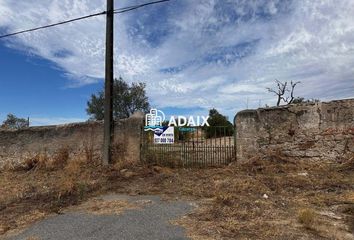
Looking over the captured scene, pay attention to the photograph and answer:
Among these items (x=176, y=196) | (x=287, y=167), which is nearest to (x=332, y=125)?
(x=287, y=167)

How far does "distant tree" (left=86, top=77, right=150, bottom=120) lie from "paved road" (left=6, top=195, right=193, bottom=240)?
2359cm

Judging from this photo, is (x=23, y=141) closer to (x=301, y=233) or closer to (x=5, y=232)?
(x=5, y=232)

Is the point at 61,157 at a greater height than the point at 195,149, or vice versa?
the point at 195,149

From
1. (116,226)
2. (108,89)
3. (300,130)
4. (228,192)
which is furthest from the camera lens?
(108,89)

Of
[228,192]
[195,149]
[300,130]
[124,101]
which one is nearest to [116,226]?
[228,192]

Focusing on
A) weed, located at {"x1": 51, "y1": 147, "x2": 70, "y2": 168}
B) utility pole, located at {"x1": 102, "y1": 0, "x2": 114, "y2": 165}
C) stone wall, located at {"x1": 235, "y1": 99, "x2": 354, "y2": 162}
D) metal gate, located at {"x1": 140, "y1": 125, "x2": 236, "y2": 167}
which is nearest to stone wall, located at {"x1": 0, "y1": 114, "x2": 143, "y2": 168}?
weed, located at {"x1": 51, "y1": 147, "x2": 70, "y2": 168}

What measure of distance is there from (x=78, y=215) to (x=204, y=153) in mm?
5283

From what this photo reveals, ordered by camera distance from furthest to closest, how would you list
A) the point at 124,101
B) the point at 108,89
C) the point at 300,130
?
1. the point at 124,101
2. the point at 108,89
3. the point at 300,130

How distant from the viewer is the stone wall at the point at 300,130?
9.48m

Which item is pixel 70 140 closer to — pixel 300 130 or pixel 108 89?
pixel 108 89

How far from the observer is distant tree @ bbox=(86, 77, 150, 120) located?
100 feet

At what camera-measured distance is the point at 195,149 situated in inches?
423

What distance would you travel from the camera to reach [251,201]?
6641 millimetres

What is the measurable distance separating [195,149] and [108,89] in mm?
3378
